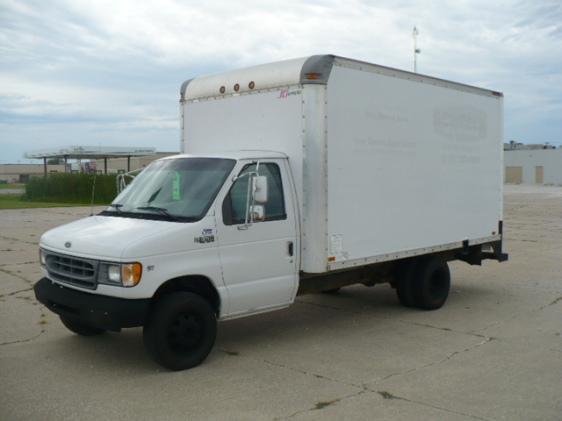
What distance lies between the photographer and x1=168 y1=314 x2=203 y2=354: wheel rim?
6.32 metres

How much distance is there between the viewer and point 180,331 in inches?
250

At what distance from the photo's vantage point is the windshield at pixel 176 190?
261 inches

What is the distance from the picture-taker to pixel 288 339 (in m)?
7.66

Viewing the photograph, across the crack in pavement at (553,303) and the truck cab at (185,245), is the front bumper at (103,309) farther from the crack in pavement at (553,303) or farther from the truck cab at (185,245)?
the crack in pavement at (553,303)

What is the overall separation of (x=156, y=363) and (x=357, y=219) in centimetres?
284

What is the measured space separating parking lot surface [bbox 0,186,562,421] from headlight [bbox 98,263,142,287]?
942 millimetres

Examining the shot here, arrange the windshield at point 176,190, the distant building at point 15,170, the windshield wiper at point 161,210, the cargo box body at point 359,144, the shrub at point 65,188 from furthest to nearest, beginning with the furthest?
the distant building at point 15,170 < the shrub at point 65,188 < the cargo box body at point 359,144 < the windshield at point 176,190 < the windshield wiper at point 161,210

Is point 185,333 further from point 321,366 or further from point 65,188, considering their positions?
point 65,188

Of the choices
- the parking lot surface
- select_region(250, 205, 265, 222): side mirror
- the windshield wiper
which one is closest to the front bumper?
the parking lot surface

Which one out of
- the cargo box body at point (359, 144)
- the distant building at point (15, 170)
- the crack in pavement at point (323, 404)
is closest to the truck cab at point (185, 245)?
the cargo box body at point (359, 144)

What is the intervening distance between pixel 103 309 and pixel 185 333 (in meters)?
0.83

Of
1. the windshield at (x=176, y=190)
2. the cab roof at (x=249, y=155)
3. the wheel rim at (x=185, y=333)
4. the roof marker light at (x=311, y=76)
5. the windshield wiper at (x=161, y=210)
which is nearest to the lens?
the wheel rim at (x=185, y=333)

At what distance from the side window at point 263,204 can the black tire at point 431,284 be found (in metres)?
2.79

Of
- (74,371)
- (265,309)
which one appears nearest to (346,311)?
(265,309)
